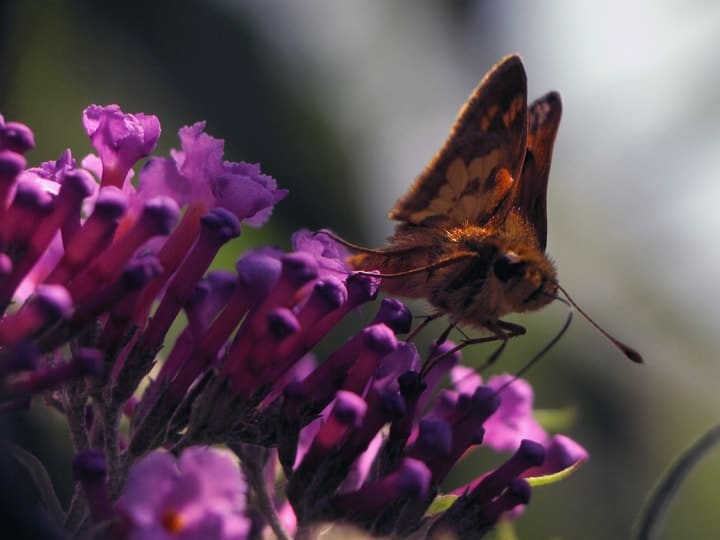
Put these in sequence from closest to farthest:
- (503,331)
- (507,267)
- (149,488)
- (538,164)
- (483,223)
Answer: (149,488)
(507,267)
(503,331)
(483,223)
(538,164)

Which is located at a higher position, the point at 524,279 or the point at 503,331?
the point at 524,279

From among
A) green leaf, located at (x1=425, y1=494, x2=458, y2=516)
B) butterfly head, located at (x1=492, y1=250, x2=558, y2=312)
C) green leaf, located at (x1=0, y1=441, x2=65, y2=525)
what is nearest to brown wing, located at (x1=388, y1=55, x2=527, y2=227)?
butterfly head, located at (x1=492, y1=250, x2=558, y2=312)

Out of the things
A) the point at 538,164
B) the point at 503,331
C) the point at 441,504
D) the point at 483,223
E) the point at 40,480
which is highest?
the point at 538,164

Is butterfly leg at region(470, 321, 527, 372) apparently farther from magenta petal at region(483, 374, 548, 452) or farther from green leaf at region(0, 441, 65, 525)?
green leaf at region(0, 441, 65, 525)

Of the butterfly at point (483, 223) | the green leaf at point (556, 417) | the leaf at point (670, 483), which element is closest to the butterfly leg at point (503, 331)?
the butterfly at point (483, 223)

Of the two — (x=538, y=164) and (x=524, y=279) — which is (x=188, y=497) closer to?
(x=524, y=279)

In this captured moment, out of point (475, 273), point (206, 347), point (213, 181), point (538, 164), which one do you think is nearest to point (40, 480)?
point (206, 347)

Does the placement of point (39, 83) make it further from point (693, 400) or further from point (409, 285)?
point (693, 400)
